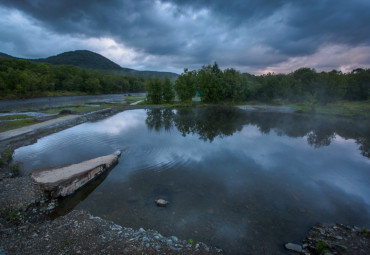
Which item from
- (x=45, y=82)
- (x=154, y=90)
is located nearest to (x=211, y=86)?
(x=154, y=90)

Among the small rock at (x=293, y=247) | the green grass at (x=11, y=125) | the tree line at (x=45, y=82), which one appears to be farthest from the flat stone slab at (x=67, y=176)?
the tree line at (x=45, y=82)

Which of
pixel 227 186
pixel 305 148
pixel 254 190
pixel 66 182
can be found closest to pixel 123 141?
pixel 66 182

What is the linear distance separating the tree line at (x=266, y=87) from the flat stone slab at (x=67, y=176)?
47.6 m

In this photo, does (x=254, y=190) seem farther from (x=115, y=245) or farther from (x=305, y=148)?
(x=305, y=148)

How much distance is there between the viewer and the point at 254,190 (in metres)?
9.25

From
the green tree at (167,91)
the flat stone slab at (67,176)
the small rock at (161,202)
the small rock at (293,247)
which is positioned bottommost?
the small rock at (293,247)

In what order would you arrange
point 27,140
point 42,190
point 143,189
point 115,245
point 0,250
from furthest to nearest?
point 27,140, point 143,189, point 42,190, point 115,245, point 0,250

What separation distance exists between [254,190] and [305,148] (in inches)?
436

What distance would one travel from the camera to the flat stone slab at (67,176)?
7.84 m

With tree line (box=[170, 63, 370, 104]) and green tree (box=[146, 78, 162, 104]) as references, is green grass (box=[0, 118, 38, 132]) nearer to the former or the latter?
green tree (box=[146, 78, 162, 104])

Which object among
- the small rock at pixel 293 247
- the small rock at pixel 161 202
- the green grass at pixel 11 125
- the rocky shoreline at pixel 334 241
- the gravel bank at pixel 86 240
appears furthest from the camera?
the green grass at pixel 11 125

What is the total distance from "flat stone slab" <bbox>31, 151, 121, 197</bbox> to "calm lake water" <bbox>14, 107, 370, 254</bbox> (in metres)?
0.51

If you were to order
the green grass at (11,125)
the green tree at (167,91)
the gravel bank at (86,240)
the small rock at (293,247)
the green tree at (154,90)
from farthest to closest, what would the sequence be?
the green tree at (167,91)
the green tree at (154,90)
the green grass at (11,125)
the small rock at (293,247)
the gravel bank at (86,240)

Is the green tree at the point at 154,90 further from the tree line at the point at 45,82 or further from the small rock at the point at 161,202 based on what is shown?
the small rock at the point at 161,202
